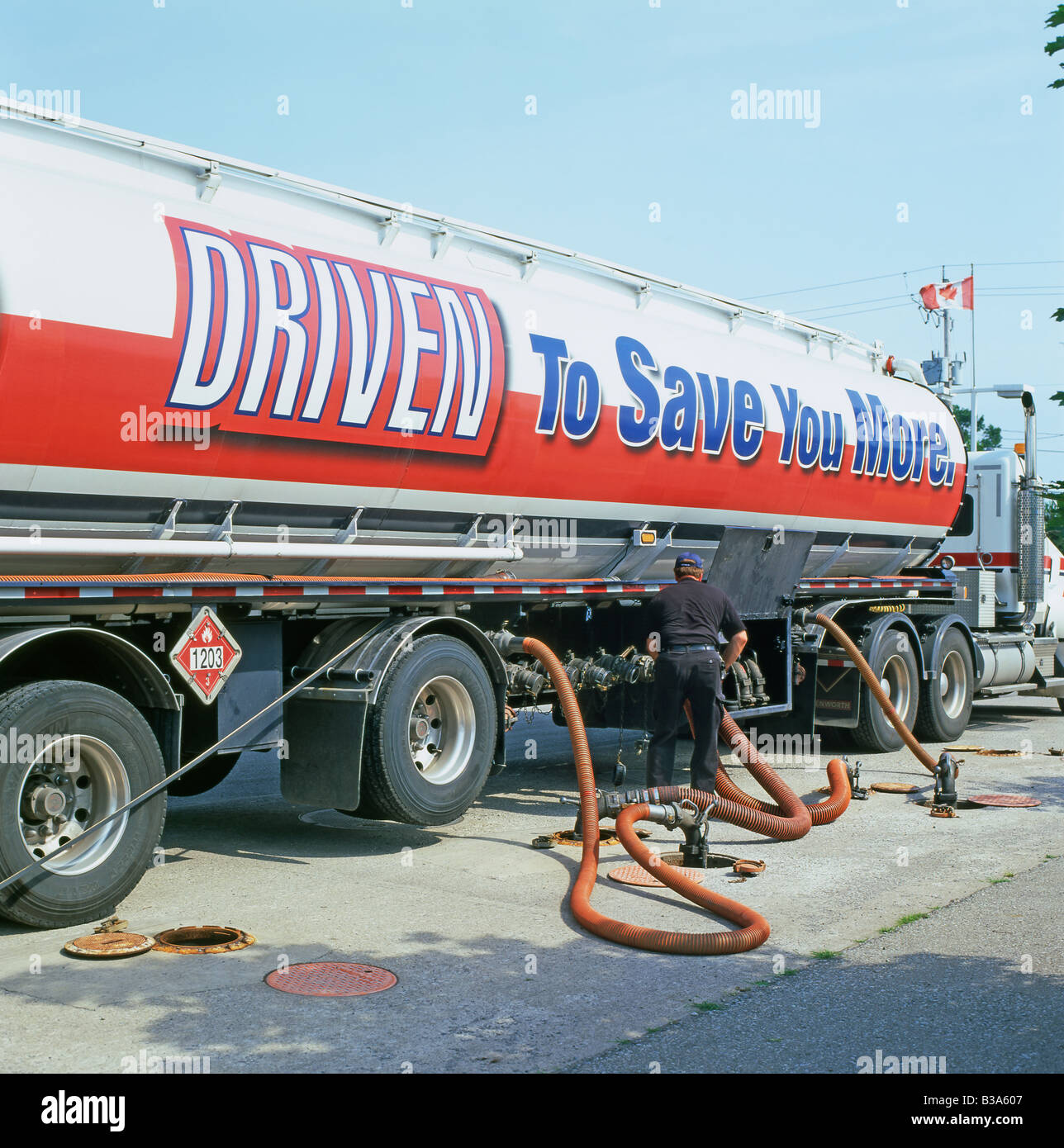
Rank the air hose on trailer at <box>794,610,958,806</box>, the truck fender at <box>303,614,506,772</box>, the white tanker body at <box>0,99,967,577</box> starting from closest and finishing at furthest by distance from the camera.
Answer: the white tanker body at <box>0,99,967,577</box> < the truck fender at <box>303,614,506,772</box> < the air hose on trailer at <box>794,610,958,806</box>

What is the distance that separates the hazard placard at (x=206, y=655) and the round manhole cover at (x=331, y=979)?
1.99m

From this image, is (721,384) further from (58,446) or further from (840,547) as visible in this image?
(58,446)

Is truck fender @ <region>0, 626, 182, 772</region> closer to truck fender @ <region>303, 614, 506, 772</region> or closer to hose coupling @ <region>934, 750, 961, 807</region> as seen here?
truck fender @ <region>303, 614, 506, 772</region>

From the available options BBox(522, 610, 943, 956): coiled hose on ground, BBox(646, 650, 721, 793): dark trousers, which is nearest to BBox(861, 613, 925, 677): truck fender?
BBox(522, 610, 943, 956): coiled hose on ground

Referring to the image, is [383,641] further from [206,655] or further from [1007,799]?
[1007,799]

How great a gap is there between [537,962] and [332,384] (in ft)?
11.2

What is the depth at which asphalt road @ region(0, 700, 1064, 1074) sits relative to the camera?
4.87 meters

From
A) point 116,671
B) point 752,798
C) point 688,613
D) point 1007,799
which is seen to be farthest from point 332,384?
point 1007,799

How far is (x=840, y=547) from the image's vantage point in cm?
1334

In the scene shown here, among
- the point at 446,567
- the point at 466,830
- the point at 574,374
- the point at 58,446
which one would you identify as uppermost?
the point at 574,374

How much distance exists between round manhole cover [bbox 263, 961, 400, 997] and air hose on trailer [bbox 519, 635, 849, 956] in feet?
4.00

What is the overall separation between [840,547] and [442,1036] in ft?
30.3

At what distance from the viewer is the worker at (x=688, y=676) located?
9.17 m
